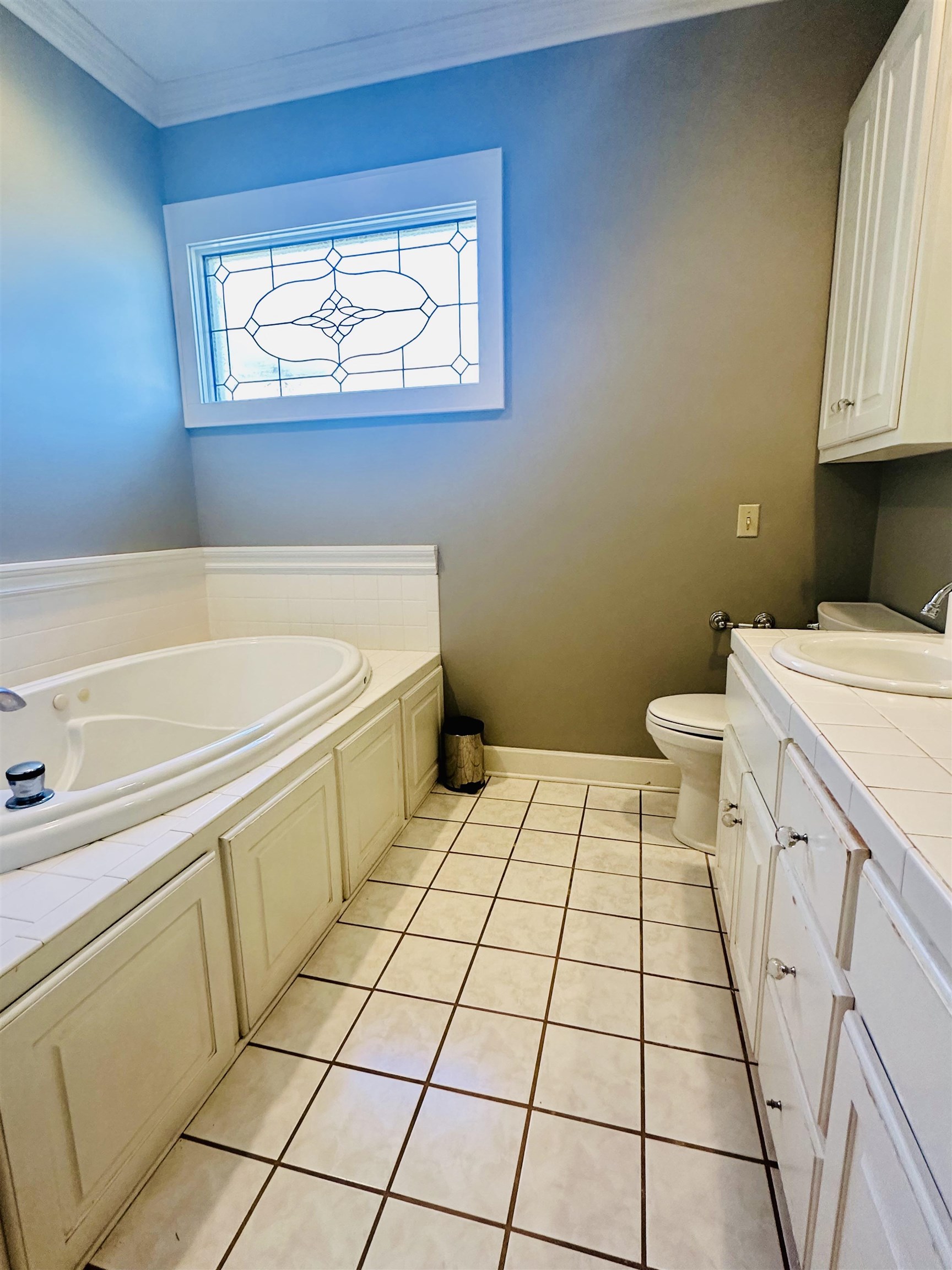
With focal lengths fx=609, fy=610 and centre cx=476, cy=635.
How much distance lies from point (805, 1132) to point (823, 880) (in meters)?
0.36

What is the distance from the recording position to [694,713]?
2055 millimetres

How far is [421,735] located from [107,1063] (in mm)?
1538

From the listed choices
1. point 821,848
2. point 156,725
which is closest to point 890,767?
point 821,848

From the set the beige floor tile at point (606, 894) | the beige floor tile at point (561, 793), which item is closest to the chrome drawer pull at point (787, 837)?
the beige floor tile at point (606, 894)

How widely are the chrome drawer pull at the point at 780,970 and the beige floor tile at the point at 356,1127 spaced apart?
2.49 feet

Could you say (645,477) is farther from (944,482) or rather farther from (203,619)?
(203,619)

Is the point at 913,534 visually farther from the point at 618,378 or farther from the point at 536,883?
the point at 536,883

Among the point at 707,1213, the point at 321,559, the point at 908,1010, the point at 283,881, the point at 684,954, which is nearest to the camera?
the point at 908,1010

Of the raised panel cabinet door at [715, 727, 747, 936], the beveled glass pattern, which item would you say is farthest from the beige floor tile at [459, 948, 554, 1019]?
the beveled glass pattern

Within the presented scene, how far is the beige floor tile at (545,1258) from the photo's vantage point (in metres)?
0.97

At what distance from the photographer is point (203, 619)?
2881 millimetres

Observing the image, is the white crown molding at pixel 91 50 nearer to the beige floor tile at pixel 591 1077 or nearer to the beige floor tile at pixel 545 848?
the beige floor tile at pixel 545 848

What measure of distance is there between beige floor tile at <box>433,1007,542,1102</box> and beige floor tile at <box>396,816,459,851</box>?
74cm

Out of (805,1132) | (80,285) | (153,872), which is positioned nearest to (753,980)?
(805,1132)
